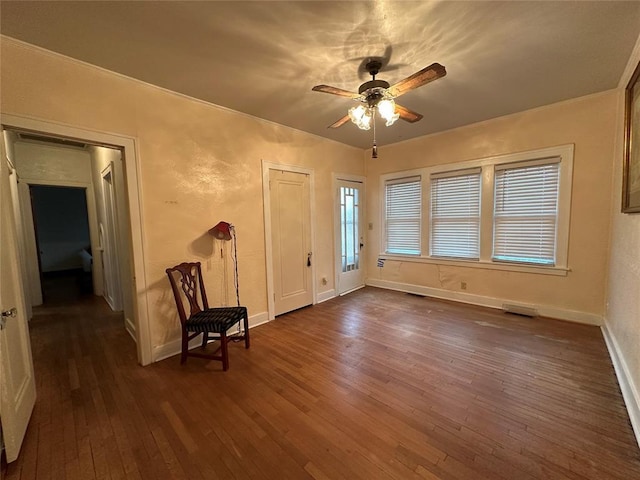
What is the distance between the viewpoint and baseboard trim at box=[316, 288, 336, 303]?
4.39m

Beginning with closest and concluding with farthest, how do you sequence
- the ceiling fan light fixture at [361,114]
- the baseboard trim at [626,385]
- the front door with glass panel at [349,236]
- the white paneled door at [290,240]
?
the baseboard trim at [626,385] < the ceiling fan light fixture at [361,114] < the white paneled door at [290,240] < the front door with glass panel at [349,236]

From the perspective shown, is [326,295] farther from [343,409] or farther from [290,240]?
[343,409]

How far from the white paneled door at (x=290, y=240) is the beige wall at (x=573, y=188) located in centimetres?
236

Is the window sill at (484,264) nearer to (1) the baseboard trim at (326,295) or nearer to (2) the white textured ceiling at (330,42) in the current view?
(1) the baseboard trim at (326,295)

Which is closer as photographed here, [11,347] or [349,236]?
[11,347]

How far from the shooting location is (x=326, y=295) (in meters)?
4.52

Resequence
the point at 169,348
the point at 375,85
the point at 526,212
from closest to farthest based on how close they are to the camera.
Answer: the point at 375,85 → the point at 169,348 → the point at 526,212

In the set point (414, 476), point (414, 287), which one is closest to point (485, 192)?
point (414, 287)

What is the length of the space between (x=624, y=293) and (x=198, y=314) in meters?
4.04

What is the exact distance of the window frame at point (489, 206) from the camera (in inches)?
129

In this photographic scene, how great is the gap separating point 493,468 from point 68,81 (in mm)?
4070

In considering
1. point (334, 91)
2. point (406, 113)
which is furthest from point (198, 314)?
point (406, 113)

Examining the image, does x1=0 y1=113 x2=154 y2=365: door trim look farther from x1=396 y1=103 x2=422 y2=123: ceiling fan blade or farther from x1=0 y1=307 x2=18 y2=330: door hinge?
x1=396 y1=103 x2=422 y2=123: ceiling fan blade

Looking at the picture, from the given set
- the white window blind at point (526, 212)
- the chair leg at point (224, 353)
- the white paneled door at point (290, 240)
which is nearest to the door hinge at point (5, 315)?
the chair leg at point (224, 353)
